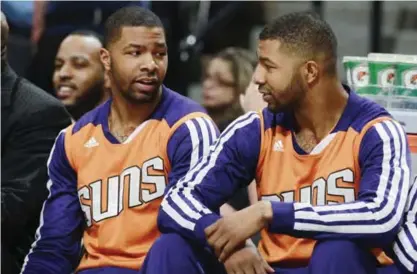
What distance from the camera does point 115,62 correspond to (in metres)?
3.21

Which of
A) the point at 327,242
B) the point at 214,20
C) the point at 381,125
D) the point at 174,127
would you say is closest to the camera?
the point at 327,242

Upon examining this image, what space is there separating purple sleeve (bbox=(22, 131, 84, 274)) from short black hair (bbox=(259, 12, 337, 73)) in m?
0.71

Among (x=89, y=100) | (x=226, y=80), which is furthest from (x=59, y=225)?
(x=226, y=80)

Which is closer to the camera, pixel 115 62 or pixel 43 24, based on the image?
pixel 115 62

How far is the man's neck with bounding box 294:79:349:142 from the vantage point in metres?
2.92

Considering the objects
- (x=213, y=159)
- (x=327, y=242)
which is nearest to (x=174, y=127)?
(x=213, y=159)

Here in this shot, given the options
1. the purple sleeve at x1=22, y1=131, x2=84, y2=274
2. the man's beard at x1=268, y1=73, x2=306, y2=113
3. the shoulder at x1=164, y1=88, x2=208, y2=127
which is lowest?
the purple sleeve at x1=22, y1=131, x2=84, y2=274

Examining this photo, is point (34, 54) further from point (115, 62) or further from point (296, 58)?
point (296, 58)

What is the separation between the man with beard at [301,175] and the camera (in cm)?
269

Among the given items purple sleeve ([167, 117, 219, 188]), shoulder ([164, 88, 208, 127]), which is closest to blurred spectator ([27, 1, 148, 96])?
shoulder ([164, 88, 208, 127])

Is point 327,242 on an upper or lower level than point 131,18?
lower

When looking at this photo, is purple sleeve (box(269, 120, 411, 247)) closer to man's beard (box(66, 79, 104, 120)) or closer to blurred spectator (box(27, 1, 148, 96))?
man's beard (box(66, 79, 104, 120))

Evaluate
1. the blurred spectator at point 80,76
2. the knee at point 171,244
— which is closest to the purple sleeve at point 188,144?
the knee at point 171,244

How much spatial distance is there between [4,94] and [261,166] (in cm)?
104
